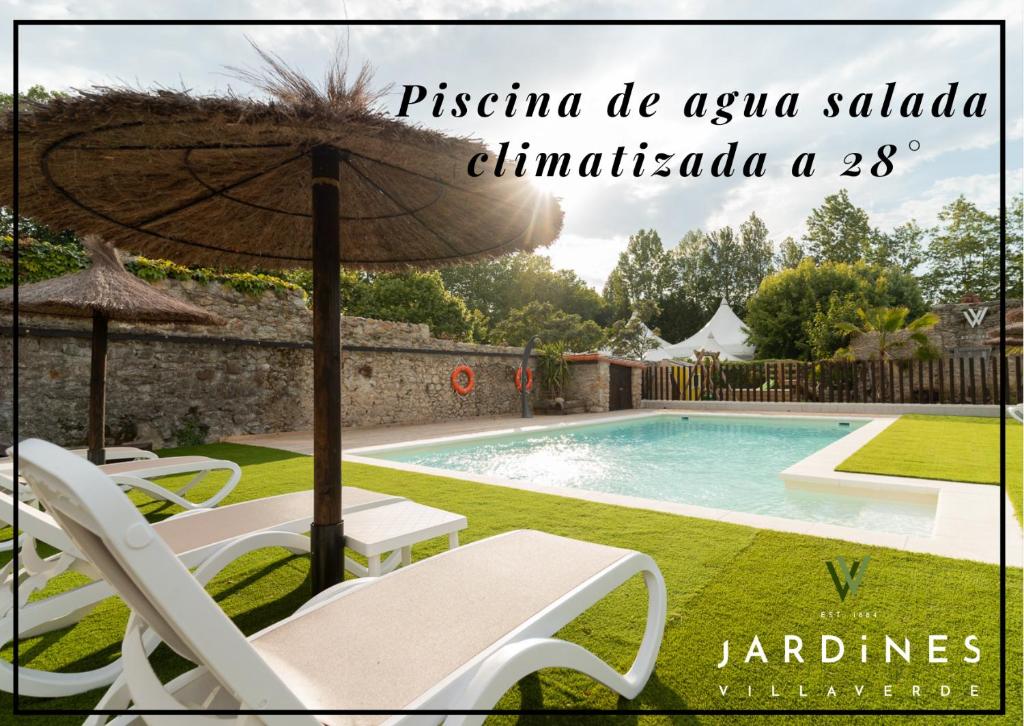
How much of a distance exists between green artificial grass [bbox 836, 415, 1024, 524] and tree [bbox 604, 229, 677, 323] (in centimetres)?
2375

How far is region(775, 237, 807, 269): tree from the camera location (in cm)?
3056

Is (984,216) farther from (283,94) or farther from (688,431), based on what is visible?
(283,94)

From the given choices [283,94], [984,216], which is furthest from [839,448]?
[984,216]

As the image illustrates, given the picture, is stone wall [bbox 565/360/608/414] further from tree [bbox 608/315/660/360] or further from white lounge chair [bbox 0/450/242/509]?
tree [bbox 608/315/660/360]

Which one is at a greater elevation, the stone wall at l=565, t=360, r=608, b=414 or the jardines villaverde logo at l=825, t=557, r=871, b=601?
the stone wall at l=565, t=360, r=608, b=414

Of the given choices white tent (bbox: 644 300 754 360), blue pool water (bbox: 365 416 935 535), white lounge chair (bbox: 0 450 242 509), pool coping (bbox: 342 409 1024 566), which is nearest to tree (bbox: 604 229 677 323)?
white tent (bbox: 644 300 754 360)

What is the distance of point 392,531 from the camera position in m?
2.39

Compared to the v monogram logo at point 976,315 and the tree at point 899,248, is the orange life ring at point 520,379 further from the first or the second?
the tree at point 899,248

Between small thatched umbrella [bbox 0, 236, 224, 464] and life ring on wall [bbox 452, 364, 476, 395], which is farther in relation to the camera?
life ring on wall [bbox 452, 364, 476, 395]

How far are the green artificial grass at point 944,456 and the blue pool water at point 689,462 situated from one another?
686 mm

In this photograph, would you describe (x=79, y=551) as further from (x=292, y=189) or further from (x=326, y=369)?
(x=292, y=189)

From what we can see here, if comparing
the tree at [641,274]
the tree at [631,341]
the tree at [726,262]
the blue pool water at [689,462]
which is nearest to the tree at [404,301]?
the tree at [631,341]

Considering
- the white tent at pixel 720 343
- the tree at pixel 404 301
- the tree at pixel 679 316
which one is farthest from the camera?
the tree at pixel 679 316

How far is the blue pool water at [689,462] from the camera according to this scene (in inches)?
175
